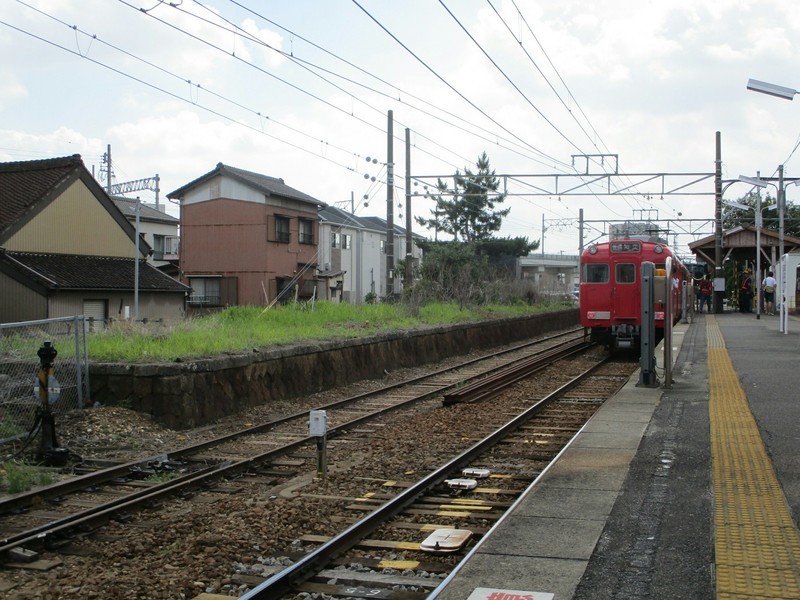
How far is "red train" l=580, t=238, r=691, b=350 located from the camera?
20.7 meters

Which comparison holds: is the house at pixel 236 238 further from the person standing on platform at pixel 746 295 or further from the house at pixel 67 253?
the person standing on platform at pixel 746 295

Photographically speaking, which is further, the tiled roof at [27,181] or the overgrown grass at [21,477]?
the tiled roof at [27,181]

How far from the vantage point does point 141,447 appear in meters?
9.48

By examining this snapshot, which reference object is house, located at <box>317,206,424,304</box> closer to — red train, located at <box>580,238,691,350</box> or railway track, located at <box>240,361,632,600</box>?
red train, located at <box>580,238,691,350</box>

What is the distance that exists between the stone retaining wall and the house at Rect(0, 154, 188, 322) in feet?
37.5

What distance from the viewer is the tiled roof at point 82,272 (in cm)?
2784

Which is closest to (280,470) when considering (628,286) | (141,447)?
(141,447)

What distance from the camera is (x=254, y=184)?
4031 cm

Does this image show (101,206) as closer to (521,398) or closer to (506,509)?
(521,398)

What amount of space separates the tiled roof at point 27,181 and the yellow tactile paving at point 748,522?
2608 cm

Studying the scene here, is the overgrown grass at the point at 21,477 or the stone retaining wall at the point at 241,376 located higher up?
the stone retaining wall at the point at 241,376

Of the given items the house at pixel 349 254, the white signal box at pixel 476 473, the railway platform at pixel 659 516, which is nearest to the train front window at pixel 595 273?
the railway platform at pixel 659 516

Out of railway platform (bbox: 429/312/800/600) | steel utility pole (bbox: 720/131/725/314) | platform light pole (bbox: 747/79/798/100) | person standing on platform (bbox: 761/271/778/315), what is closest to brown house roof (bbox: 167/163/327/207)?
steel utility pole (bbox: 720/131/725/314)

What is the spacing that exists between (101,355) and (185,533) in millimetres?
5882
